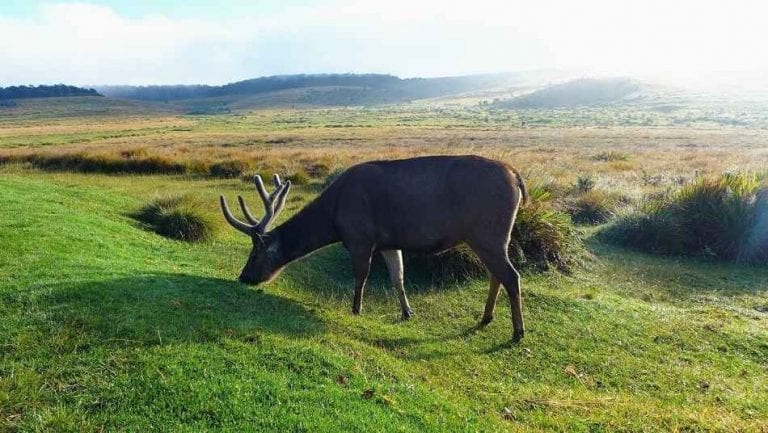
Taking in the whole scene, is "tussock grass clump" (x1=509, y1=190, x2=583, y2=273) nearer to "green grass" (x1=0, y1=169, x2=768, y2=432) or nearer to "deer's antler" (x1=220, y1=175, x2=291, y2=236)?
"green grass" (x1=0, y1=169, x2=768, y2=432)

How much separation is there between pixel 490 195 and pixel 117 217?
31.0ft

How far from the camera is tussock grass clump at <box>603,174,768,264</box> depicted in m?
13.7

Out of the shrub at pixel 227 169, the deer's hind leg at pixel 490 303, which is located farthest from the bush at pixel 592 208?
the shrub at pixel 227 169

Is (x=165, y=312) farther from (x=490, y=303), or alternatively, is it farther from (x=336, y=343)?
(x=490, y=303)

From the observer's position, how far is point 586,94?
177 m

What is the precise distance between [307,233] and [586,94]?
182 metres

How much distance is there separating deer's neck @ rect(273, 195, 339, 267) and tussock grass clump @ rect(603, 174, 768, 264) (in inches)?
340

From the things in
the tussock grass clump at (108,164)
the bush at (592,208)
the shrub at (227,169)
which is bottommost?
the bush at (592,208)

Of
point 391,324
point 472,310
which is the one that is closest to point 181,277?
point 391,324

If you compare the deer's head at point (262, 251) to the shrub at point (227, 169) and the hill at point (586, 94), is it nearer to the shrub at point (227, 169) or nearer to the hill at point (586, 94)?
the shrub at point (227, 169)

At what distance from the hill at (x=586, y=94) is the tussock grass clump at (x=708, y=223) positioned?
160530 mm

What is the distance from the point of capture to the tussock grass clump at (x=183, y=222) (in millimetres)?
13695

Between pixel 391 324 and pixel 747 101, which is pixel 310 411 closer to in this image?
pixel 391 324

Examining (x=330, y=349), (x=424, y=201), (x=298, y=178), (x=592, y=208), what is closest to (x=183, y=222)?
(x=424, y=201)
